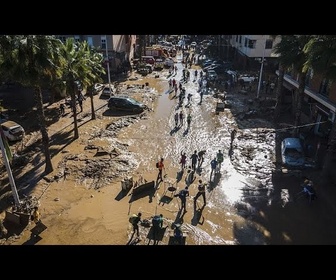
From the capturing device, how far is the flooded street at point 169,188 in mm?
15117

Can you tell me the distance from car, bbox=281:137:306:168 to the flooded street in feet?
2.96

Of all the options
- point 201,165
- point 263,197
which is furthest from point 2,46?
point 263,197

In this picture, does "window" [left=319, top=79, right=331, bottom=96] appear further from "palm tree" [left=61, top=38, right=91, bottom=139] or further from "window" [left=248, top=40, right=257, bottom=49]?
"window" [left=248, top=40, right=257, bottom=49]

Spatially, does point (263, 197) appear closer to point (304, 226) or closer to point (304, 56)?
point (304, 226)

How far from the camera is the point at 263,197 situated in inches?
704

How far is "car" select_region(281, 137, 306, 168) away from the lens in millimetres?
Result: 20750

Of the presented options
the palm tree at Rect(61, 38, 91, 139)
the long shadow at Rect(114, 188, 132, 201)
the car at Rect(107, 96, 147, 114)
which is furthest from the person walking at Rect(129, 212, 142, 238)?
the car at Rect(107, 96, 147, 114)

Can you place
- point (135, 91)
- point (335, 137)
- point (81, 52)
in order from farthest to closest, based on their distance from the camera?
point (135, 91)
point (81, 52)
point (335, 137)

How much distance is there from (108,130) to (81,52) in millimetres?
7095

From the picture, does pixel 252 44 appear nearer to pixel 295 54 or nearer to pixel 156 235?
pixel 295 54

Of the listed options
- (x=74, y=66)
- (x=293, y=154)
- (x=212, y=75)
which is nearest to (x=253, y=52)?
A: (x=212, y=75)

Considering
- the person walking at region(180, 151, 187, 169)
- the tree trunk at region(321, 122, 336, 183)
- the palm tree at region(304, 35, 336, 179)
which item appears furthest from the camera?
the person walking at region(180, 151, 187, 169)

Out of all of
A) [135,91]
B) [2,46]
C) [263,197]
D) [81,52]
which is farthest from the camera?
[135,91]

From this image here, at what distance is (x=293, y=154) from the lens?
2130 cm
